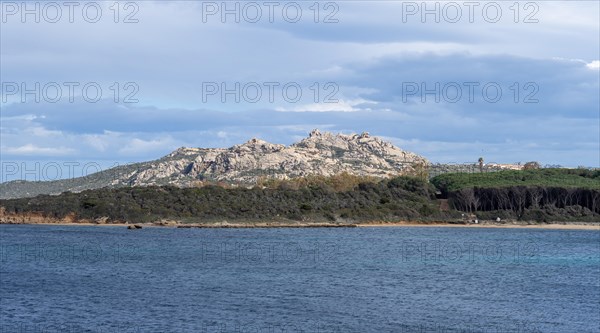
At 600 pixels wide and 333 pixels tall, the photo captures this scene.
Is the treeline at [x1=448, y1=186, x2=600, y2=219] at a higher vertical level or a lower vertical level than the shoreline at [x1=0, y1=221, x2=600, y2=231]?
higher

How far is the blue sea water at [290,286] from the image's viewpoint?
37812mm

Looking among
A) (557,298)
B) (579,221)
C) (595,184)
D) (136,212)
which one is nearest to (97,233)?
(136,212)

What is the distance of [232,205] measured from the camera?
135750 millimetres

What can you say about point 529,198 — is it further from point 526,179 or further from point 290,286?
point 290,286

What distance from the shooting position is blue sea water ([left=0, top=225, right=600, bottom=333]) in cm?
3781

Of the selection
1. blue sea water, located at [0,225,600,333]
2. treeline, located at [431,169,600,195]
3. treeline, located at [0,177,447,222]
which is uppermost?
treeline, located at [431,169,600,195]

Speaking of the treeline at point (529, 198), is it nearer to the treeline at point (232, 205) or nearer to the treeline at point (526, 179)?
the treeline at point (526, 179)

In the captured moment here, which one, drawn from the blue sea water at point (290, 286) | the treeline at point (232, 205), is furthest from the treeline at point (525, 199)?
the blue sea water at point (290, 286)

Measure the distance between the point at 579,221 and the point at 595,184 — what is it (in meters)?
16.5

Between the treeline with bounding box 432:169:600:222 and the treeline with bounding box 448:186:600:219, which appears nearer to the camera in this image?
the treeline with bounding box 432:169:600:222

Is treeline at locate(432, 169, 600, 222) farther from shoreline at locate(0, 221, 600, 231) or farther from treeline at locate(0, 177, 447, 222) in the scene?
treeline at locate(0, 177, 447, 222)

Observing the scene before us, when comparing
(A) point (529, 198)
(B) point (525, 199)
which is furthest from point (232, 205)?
(A) point (529, 198)

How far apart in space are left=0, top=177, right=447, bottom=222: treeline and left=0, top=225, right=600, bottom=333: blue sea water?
37.3m

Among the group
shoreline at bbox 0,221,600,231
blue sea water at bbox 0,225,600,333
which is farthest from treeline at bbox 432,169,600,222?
blue sea water at bbox 0,225,600,333
